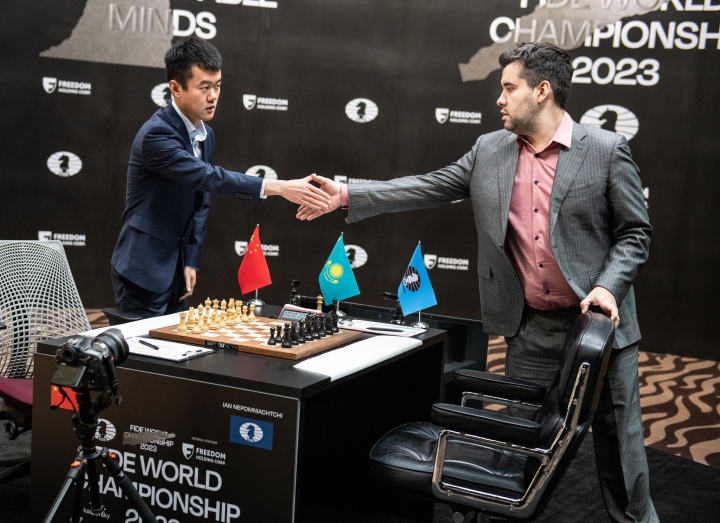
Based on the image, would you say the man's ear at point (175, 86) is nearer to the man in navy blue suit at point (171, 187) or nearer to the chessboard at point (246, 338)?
the man in navy blue suit at point (171, 187)

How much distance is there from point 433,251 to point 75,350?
5.09 m

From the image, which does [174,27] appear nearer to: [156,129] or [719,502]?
[156,129]

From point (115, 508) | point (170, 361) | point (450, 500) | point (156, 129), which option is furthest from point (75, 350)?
point (156, 129)

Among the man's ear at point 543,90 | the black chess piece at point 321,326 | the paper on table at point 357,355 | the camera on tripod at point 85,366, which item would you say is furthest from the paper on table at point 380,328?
the camera on tripod at point 85,366

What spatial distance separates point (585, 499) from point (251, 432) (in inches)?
79.1

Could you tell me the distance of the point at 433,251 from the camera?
687 centimetres

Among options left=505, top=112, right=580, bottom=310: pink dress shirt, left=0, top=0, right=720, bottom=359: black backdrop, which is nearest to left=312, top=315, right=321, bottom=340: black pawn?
left=505, top=112, right=580, bottom=310: pink dress shirt

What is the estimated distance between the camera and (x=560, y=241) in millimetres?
2646

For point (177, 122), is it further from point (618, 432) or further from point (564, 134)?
point (618, 432)

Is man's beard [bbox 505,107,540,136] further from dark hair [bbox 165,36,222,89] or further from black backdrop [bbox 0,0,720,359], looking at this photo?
black backdrop [bbox 0,0,720,359]

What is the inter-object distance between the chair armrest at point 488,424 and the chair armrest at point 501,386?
17.3 inches

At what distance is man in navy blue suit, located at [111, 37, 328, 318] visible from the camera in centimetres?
328

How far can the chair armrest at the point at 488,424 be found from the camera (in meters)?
2.17

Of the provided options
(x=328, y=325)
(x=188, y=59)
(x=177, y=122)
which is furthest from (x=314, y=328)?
(x=188, y=59)
